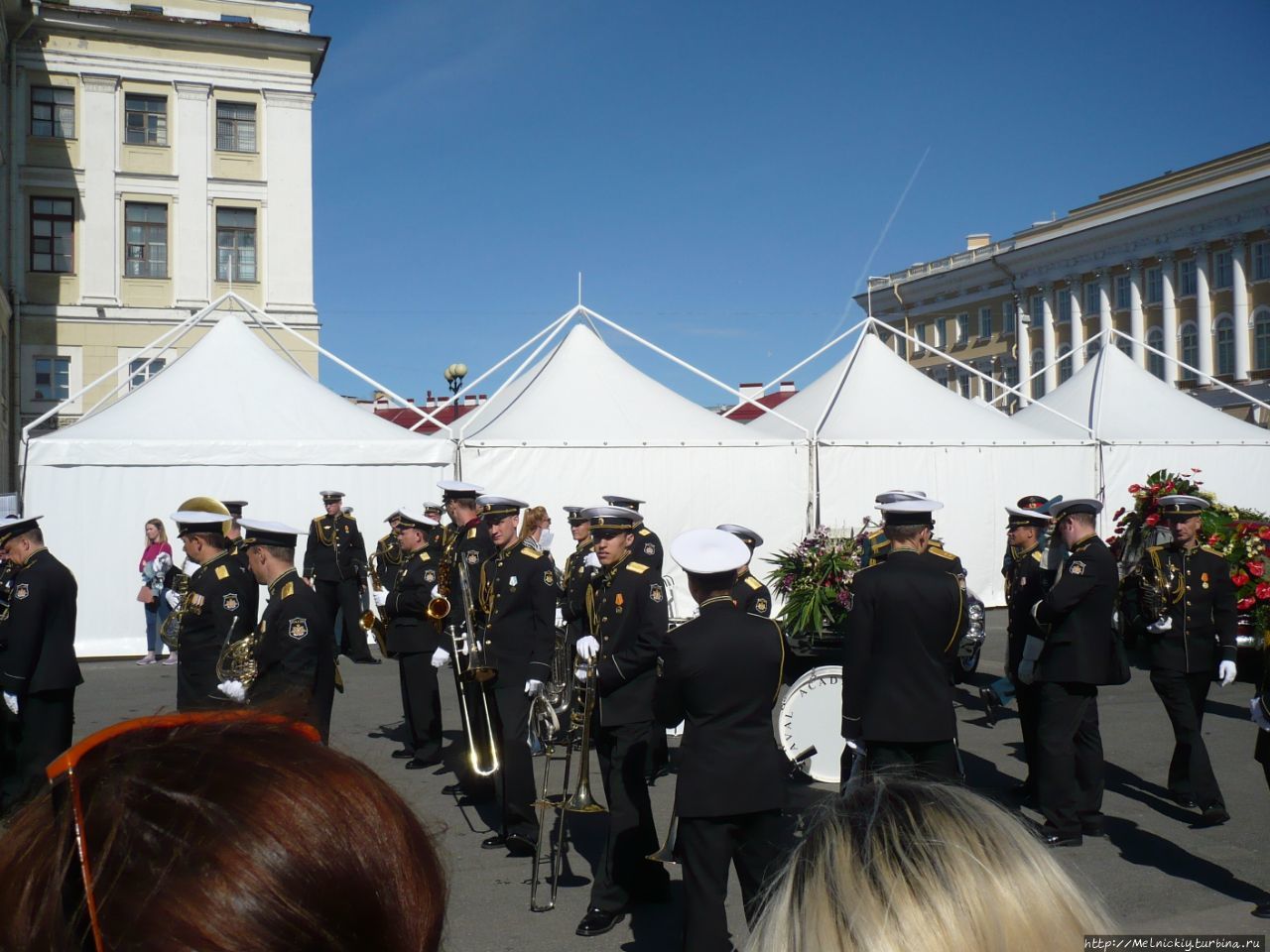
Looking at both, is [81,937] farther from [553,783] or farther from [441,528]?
[441,528]

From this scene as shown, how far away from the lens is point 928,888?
4.00 ft

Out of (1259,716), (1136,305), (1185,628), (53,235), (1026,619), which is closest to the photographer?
(1259,716)

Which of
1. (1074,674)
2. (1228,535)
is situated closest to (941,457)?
(1228,535)

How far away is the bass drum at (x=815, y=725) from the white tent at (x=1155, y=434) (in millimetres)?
12337

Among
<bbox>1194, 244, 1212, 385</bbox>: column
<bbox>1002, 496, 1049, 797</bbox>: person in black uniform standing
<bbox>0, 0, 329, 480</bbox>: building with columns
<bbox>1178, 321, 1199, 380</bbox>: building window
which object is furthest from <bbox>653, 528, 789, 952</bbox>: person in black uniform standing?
<bbox>1178, 321, 1199, 380</bbox>: building window

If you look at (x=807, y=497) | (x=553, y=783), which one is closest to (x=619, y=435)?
(x=807, y=497)

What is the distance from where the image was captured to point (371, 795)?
111 cm

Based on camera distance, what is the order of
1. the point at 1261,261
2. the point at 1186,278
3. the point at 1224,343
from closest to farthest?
the point at 1261,261, the point at 1224,343, the point at 1186,278

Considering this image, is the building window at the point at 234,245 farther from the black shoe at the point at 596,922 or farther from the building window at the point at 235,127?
the black shoe at the point at 596,922

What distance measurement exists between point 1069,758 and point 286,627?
183 inches

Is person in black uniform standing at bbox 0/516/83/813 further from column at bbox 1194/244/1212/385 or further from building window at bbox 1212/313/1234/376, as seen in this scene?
building window at bbox 1212/313/1234/376

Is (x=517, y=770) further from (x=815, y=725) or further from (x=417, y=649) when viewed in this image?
(x=417, y=649)

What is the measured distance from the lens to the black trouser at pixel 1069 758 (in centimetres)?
681

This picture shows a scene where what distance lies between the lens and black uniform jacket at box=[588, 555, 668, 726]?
596 cm
